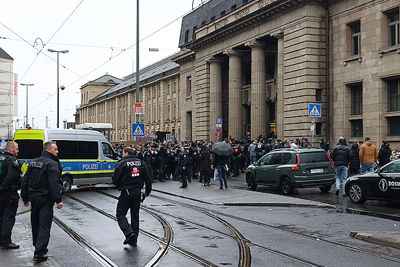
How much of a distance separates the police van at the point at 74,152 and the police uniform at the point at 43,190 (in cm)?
1058

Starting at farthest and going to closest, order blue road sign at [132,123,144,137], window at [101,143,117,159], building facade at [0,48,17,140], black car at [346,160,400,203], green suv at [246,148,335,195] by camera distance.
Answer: building facade at [0,48,17,140] → blue road sign at [132,123,144,137] → window at [101,143,117,159] → green suv at [246,148,335,195] → black car at [346,160,400,203]

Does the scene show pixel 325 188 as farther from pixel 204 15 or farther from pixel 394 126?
pixel 204 15

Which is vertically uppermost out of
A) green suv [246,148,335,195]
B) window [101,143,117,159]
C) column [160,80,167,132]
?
column [160,80,167,132]

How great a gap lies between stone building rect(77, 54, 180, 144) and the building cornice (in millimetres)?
12946

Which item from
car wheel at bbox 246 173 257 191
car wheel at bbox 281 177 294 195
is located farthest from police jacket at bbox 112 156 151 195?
car wheel at bbox 246 173 257 191

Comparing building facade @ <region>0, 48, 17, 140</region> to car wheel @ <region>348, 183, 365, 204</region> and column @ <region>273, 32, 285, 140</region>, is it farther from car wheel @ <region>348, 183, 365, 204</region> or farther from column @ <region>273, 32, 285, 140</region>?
car wheel @ <region>348, 183, 365, 204</region>

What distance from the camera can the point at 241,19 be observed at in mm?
39031

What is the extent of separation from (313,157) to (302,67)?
16.0 metres

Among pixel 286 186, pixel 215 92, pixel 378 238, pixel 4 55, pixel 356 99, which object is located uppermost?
pixel 4 55

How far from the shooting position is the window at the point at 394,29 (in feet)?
91.2

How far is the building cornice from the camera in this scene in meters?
34.5

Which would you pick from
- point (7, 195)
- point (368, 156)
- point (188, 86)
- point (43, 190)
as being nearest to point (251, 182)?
point (368, 156)

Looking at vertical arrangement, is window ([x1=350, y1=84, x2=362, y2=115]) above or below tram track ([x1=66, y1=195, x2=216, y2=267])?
above

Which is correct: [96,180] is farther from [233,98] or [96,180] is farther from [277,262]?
[233,98]
